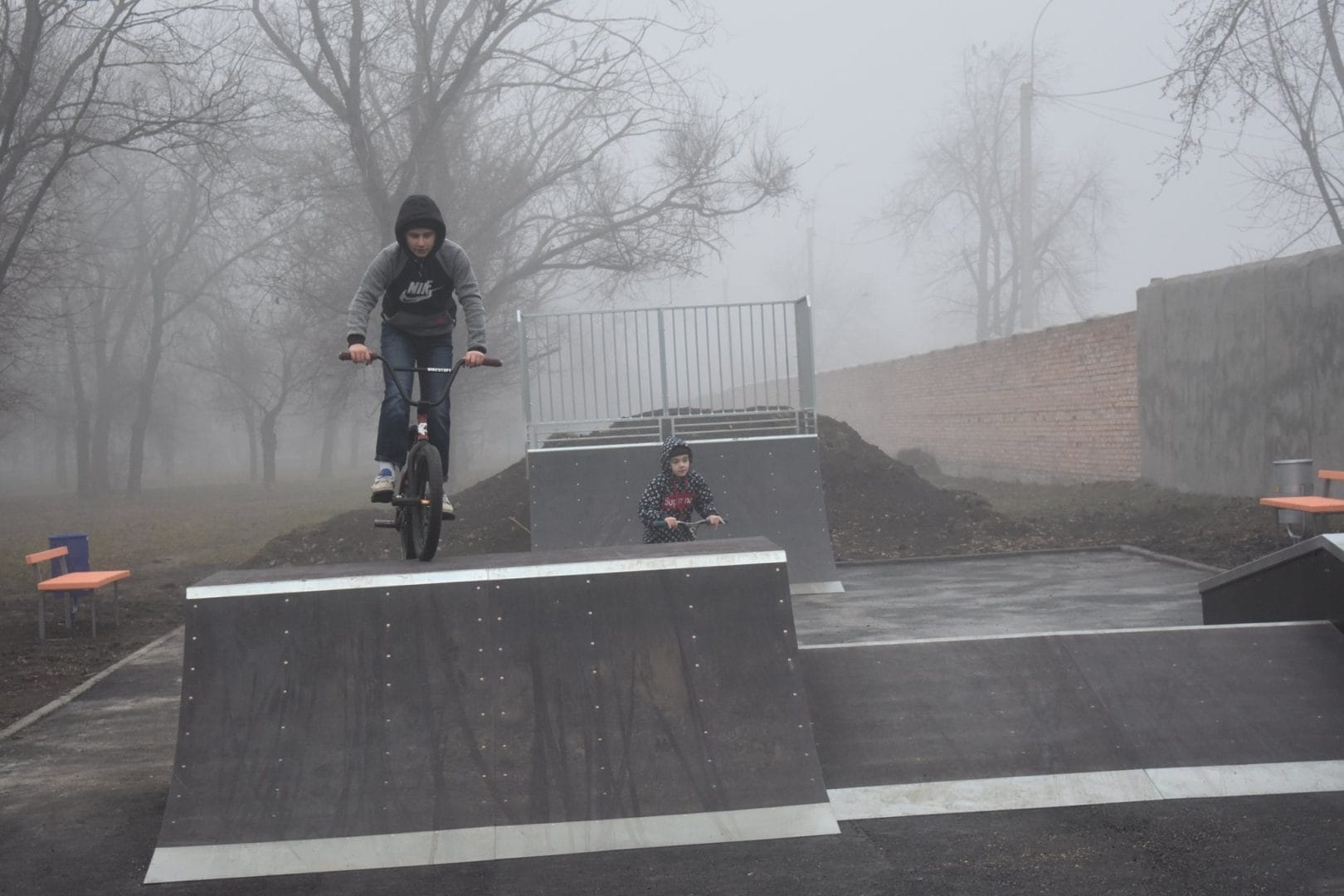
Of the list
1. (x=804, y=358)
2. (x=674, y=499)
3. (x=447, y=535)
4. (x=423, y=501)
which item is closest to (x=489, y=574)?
(x=423, y=501)

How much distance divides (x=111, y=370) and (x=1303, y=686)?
4620 centimetres

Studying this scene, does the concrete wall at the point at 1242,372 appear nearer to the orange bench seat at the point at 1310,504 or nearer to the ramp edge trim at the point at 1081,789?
the orange bench seat at the point at 1310,504

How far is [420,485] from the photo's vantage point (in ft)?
22.4

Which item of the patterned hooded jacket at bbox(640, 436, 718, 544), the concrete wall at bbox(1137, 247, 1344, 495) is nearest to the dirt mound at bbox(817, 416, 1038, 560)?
the concrete wall at bbox(1137, 247, 1344, 495)

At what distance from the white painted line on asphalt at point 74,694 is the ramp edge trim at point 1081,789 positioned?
5.37 meters

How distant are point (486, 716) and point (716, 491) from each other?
8166 mm

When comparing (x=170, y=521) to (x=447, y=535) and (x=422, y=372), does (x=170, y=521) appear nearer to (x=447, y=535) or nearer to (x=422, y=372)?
(x=447, y=535)

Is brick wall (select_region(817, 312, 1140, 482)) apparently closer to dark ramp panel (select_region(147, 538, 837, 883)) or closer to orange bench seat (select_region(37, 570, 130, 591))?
orange bench seat (select_region(37, 570, 130, 591))

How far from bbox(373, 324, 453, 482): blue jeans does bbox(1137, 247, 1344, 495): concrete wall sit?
40.1 feet

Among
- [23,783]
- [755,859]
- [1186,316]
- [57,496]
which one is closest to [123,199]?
[57,496]

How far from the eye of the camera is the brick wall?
22.6m

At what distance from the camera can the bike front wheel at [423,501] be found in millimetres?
6504

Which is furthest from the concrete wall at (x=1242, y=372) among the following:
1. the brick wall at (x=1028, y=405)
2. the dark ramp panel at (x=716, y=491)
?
the dark ramp panel at (x=716, y=491)

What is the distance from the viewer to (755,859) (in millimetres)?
5023
